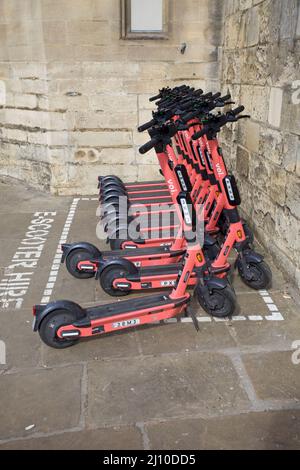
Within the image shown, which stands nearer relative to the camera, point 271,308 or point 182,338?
point 182,338

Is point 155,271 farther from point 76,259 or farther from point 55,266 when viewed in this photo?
point 55,266

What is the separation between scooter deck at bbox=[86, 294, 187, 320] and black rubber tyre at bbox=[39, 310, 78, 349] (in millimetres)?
196

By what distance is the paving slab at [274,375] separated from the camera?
10.5 feet

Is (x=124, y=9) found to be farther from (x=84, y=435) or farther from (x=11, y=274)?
(x=84, y=435)

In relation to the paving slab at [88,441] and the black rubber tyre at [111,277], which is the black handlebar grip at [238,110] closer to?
the black rubber tyre at [111,277]

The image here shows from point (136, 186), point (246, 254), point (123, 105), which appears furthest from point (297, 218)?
point (123, 105)

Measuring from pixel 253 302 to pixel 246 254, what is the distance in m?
0.50

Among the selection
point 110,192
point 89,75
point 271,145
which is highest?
point 89,75

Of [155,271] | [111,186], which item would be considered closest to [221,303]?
[155,271]

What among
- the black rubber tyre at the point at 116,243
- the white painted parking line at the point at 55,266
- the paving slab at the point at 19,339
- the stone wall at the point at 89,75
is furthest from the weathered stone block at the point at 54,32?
the paving slab at the point at 19,339

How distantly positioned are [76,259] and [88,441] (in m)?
2.45

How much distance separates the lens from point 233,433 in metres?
2.87
